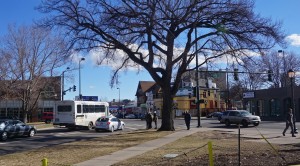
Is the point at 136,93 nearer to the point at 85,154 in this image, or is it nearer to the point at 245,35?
the point at 245,35

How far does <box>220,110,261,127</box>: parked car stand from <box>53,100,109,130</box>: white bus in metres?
13.4

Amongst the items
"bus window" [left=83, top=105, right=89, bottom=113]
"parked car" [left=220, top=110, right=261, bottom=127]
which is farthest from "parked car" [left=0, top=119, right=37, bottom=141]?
"parked car" [left=220, top=110, right=261, bottom=127]

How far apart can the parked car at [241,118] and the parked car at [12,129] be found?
19.3 metres

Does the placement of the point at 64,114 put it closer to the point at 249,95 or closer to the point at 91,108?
the point at 91,108

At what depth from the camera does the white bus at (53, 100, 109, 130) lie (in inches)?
1462

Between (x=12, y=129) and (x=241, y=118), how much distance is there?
21295 millimetres

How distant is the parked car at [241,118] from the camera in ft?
127

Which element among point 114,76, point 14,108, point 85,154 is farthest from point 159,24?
point 14,108

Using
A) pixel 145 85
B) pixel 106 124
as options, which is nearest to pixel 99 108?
pixel 106 124

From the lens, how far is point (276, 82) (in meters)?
80.0

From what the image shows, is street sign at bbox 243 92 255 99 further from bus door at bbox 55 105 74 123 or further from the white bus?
bus door at bbox 55 105 74 123

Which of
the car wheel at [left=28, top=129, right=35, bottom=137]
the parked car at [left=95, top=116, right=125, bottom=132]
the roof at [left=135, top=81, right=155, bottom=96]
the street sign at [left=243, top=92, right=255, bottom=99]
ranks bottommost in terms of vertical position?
the car wheel at [left=28, top=129, right=35, bottom=137]

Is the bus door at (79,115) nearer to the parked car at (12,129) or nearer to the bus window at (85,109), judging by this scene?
the bus window at (85,109)

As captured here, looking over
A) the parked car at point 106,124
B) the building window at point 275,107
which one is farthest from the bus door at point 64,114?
the building window at point 275,107
